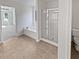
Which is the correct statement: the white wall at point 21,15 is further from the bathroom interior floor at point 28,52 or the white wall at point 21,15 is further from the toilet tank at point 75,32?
the toilet tank at point 75,32

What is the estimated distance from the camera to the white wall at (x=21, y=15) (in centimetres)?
665

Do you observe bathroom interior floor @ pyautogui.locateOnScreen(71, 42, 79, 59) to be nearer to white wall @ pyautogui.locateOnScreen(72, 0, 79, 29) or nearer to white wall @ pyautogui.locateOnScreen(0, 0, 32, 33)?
white wall @ pyautogui.locateOnScreen(72, 0, 79, 29)

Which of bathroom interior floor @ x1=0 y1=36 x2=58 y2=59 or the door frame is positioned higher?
the door frame

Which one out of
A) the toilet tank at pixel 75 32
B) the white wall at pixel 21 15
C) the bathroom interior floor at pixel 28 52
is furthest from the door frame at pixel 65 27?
the white wall at pixel 21 15

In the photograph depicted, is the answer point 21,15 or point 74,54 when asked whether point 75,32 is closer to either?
point 74,54

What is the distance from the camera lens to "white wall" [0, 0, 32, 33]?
6652 mm

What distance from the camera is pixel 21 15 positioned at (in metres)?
7.04

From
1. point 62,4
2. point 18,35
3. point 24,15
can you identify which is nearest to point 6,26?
A: point 18,35

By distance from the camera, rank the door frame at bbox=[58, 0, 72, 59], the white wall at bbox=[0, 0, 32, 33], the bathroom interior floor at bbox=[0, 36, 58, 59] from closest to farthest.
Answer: the door frame at bbox=[58, 0, 72, 59] < the bathroom interior floor at bbox=[0, 36, 58, 59] < the white wall at bbox=[0, 0, 32, 33]

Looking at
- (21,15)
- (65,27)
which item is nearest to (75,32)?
(65,27)

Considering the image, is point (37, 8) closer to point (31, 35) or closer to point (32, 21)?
point (31, 35)

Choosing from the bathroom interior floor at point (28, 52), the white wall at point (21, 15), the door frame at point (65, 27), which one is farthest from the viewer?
the white wall at point (21, 15)

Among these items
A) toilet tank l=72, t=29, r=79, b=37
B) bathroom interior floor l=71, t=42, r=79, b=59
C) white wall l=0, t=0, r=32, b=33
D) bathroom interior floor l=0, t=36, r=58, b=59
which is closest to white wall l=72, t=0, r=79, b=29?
toilet tank l=72, t=29, r=79, b=37

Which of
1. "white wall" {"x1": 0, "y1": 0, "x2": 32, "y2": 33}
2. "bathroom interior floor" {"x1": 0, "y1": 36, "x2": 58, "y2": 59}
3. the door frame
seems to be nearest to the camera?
the door frame
